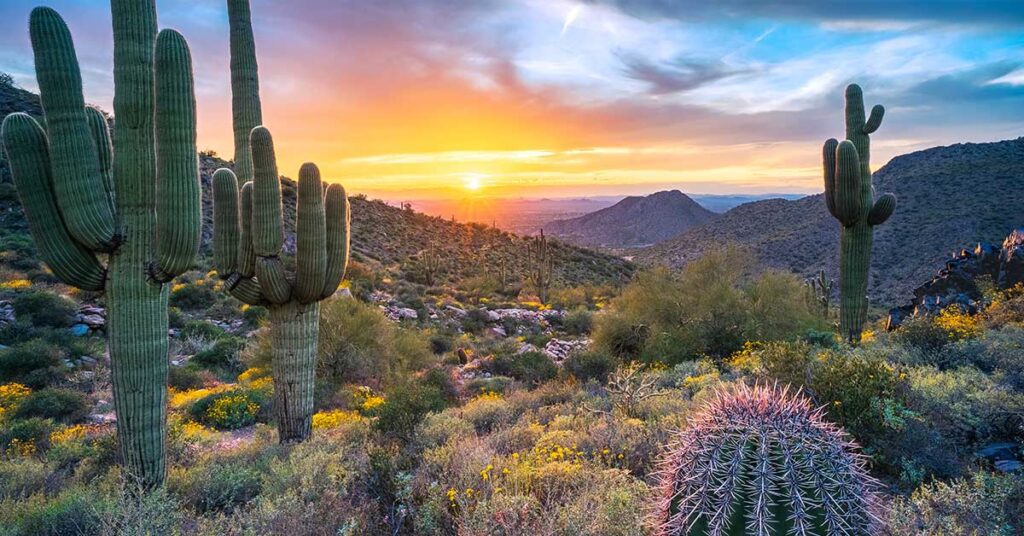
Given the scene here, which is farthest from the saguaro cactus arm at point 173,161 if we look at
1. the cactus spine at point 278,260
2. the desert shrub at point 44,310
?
the desert shrub at point 44,310

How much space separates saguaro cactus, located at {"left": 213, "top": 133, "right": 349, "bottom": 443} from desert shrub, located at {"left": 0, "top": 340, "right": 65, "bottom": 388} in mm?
7821

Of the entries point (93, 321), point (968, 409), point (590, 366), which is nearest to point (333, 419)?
point (590, 366)

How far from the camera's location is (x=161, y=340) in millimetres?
5711

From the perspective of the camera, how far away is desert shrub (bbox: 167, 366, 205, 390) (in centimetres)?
1225

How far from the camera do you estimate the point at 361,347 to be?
1345 cm

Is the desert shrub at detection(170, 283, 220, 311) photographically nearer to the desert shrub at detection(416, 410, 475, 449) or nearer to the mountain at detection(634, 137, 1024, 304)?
the desert shrub at detection(416, 410, 475, 449)

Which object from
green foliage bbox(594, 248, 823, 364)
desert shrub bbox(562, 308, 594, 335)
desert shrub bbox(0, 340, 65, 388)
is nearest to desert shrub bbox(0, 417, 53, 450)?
desert shrub bbox(0, 340, 65, 388)

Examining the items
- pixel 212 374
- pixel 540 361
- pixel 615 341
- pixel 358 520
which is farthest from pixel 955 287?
pixel 212 374

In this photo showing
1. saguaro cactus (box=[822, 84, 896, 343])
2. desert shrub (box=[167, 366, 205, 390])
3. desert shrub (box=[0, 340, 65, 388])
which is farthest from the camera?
desert shrub (box=[167, 366, 205, 390])

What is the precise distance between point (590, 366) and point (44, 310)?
599 inches

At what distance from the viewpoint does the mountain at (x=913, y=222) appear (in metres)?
32.3

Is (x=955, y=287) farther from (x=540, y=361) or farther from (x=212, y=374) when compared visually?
(x=212, y=374)

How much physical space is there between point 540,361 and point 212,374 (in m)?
8.60

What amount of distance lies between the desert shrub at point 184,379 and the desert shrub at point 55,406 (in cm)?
196
